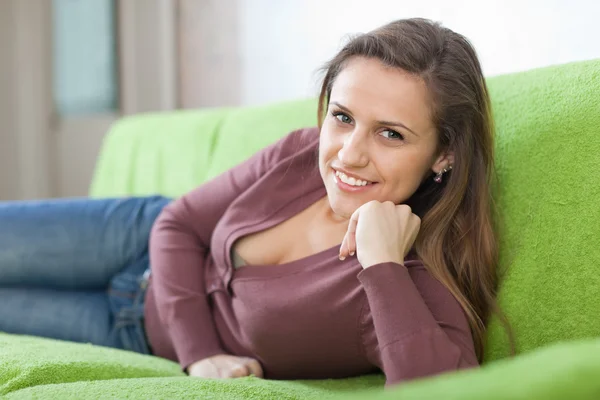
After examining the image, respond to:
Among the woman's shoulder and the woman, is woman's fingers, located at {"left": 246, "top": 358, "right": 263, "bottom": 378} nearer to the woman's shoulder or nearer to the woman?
the woman

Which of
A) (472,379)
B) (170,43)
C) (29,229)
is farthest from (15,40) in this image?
(472,379)

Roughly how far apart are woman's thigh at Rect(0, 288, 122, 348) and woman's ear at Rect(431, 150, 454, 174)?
872mm

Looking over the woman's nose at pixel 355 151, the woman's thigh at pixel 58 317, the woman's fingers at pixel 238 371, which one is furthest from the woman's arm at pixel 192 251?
the woman's nose at pixel 355 151

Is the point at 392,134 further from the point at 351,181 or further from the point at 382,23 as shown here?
the point at 382,23

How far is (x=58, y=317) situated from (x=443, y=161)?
3.31ft

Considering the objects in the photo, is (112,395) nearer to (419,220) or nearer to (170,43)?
(419,220)

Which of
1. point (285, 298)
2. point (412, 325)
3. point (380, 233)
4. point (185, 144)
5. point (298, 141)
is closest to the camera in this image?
point (412, 325)

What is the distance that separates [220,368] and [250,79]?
74.7 inches

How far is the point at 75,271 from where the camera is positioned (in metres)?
1.82

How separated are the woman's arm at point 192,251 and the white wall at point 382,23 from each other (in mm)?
333

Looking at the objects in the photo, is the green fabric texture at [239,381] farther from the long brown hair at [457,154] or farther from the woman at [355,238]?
the long brown hair at [457,154]

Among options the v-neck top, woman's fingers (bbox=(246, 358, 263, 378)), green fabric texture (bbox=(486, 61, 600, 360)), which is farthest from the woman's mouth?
woman's fingers (bbox=(246, 358, 263, 378))

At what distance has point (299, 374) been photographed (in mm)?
1388

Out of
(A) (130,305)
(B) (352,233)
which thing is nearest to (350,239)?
(B) (352,233)
